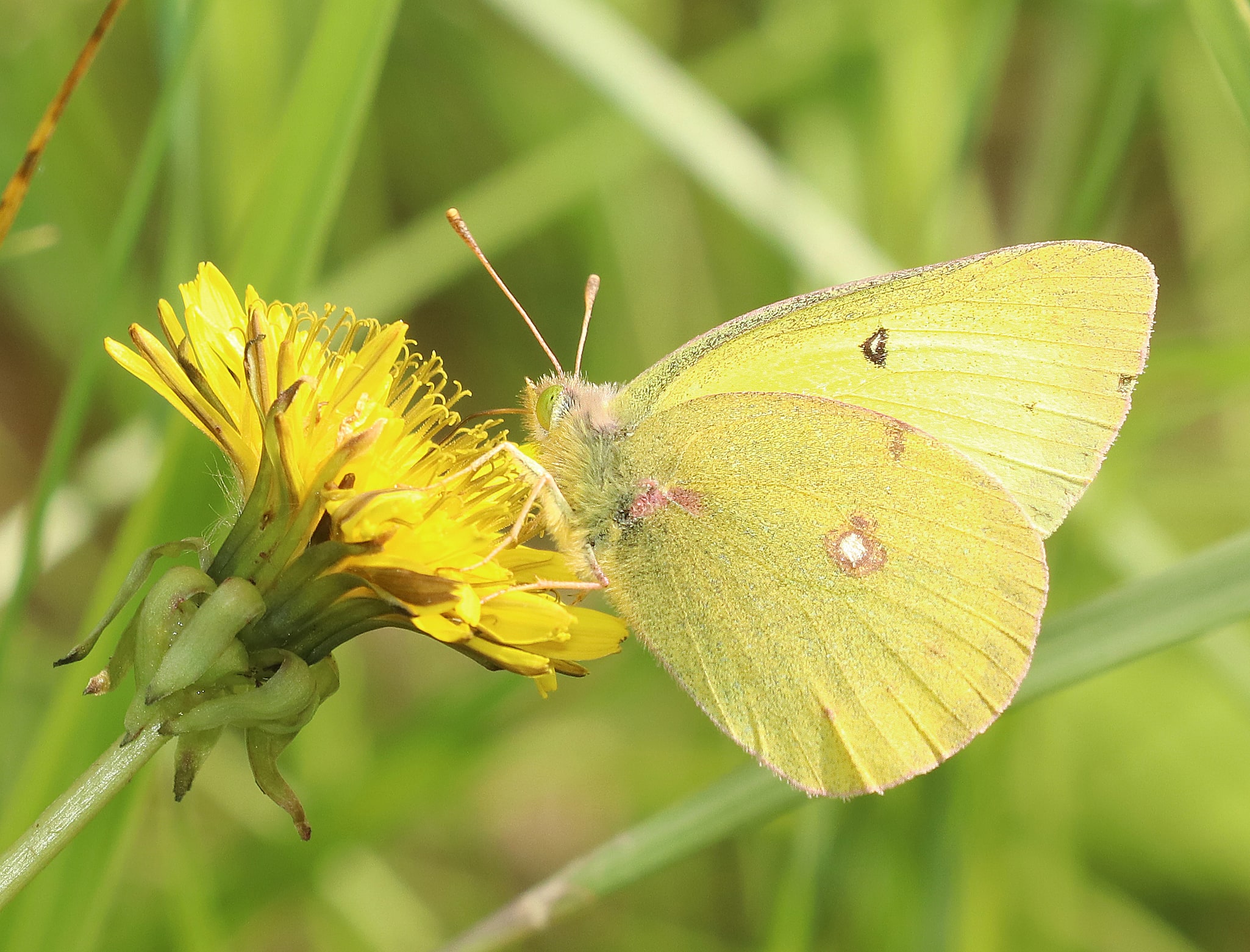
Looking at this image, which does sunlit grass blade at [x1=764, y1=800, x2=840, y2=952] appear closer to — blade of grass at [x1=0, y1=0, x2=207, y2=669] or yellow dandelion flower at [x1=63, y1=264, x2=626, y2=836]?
yellow dandelion flower at [x1=63, y1=264, x2=626, y2=836]

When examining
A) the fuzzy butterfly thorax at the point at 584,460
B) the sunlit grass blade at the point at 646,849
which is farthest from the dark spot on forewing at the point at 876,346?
the sunlit grass blade at the point at 646,849

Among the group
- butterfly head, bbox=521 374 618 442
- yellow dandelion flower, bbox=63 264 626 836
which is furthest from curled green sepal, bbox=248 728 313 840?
butterfly head, bbox=521 374 618 442

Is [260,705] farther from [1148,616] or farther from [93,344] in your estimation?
[1148,616]

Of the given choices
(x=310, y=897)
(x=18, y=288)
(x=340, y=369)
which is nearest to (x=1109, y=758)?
(x=310, y=897)

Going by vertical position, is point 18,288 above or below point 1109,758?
above

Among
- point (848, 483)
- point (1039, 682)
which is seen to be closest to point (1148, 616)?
point (1039, 682)

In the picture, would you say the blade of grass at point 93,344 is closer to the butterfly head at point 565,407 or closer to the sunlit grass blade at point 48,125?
the sunlit grass blade at point 48,125

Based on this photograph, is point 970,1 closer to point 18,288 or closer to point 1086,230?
point 1086,230
